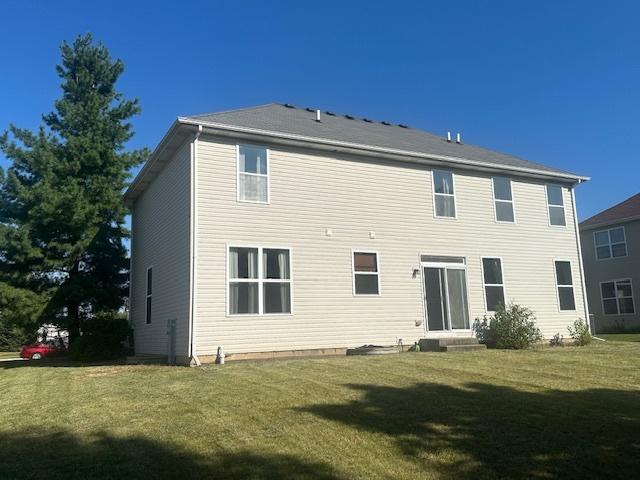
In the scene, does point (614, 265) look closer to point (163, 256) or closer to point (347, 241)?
point (347, 241)

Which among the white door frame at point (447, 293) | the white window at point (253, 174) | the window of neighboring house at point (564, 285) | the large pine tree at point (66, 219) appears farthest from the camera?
the large pine tree at point (66, 219)

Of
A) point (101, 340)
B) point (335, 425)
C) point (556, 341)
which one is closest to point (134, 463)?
point (335, 425)

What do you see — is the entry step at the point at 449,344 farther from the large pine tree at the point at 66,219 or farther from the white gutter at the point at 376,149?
the large pine tree at the point at 66,219

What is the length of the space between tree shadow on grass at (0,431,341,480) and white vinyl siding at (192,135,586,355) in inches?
246

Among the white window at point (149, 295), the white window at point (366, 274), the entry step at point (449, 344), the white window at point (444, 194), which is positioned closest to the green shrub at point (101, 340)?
the white window at point (149, 295)

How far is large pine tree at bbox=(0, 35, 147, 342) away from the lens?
1930cm

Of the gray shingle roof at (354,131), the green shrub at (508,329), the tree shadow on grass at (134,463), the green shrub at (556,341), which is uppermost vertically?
Answer: the gray shingle roof at (354,131)

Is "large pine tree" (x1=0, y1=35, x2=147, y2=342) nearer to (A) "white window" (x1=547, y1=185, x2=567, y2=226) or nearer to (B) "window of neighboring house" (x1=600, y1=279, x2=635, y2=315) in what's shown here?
(A) "white window" (x1=547, y1=185, x2=567, y2=226)

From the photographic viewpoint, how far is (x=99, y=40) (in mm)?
24312

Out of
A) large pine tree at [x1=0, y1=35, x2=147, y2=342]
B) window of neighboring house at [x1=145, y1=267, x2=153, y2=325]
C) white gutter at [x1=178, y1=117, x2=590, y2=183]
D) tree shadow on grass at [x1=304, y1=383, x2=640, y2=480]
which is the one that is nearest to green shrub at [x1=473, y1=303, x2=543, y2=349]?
white gutter at [x1=178, y1=117, x2=590, y2=183]

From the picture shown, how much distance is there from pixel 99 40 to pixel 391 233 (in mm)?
17790

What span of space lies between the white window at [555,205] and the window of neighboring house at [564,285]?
1.31 meters

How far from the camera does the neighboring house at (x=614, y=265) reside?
26.0 meters

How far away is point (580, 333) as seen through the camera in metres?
15.5
